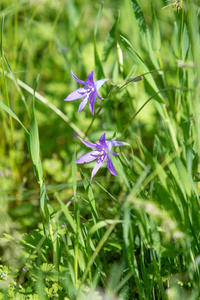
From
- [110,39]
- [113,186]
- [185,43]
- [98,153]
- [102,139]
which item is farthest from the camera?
[113,186]

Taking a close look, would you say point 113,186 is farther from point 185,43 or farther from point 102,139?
point 185,43

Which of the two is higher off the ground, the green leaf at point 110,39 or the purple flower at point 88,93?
the green leaf at point 110,39

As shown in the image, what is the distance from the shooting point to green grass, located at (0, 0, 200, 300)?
1.44 metres

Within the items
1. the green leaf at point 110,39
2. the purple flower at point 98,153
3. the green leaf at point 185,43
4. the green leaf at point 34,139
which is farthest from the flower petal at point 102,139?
the green leaf at point 110,39

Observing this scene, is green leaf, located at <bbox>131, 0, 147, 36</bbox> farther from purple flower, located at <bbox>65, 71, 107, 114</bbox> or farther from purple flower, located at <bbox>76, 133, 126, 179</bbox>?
purple flower, located at <bbox>76, 133, 126, 179</bbox>

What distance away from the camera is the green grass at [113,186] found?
144 cm

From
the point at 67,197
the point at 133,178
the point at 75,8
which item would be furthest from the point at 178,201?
the point at 75,8

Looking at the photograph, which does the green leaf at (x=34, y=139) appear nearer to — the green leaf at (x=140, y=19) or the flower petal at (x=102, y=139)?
the flower petal at (x=102, y=139)

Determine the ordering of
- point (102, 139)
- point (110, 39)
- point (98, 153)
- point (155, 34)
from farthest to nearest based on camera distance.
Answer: point (110, 39)
point (155, 34)
point (98, 153)
point (102, 139)

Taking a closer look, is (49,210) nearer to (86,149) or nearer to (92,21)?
(86,149)

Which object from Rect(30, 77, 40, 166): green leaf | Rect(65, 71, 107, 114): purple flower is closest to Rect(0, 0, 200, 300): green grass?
Rect(30, 77, 40, 166): green leaf

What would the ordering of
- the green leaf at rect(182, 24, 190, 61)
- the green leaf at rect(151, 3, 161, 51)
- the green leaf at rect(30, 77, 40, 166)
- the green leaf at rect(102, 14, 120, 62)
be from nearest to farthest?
the green leaf at rect(30, 77, 40, 166) < the green leaf at rect(182, 24, 190, 61) < the green leaf at rect(151, 3, 161, 51) < the green leaf at rect(102, 14, 120, 62)

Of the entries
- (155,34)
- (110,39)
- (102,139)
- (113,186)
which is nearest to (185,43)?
(155,34)

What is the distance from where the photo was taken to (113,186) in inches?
95.2
